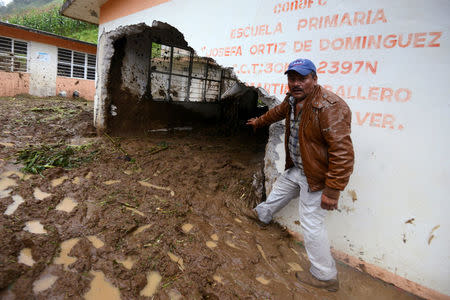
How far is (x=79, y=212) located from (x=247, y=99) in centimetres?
736

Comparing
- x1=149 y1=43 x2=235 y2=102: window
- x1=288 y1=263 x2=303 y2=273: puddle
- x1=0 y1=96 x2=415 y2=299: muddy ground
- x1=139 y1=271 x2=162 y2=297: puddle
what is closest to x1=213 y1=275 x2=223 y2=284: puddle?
x1=0 y1=96 x2=415 y2=299: muddy ground

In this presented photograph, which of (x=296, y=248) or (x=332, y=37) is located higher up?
(x=332, y=37)

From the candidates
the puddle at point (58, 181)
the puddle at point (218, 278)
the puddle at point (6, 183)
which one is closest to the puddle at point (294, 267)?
the puddle at point (218, 278)

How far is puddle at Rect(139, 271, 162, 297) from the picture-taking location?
2.01 m

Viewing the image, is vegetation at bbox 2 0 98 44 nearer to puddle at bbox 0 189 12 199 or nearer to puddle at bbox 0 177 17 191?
puddle at bbox 0 177 17 191

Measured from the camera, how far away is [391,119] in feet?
7.41

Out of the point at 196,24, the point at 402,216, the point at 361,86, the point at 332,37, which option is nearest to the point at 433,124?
the point at 361,86

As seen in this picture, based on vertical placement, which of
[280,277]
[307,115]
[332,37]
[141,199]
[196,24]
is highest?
[196,24]

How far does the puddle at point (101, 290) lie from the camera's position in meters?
1.92

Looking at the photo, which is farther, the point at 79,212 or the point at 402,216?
the point at 79,212

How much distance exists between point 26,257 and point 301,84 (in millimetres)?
2735

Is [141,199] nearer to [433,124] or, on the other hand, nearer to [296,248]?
[296,248]

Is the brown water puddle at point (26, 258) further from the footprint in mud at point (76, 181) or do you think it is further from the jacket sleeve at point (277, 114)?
the jacket sleeve at point (277, 114)

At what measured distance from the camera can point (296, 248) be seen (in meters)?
2.83
